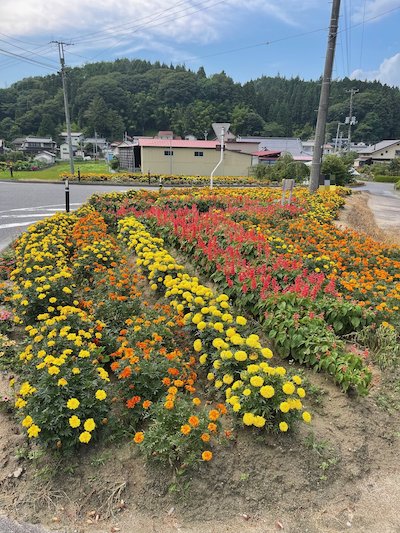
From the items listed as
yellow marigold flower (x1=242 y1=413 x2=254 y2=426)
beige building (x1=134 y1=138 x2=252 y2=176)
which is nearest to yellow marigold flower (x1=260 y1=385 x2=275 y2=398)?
yellow marigold flower (x1=242 y1=413 x2=254 y2=426)

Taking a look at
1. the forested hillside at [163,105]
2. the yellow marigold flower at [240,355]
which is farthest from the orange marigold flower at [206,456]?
the forested hillside at [163,105]

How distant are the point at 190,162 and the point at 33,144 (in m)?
61.3

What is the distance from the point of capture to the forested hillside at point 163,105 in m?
85.4

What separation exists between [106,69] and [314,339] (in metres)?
113

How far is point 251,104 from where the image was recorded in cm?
8981

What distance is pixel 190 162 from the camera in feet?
125

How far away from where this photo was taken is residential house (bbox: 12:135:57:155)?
277 ft

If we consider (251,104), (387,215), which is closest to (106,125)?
(251,104)

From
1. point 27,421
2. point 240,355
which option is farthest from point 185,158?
point 27,421

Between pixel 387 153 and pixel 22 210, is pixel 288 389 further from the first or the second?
pixel 387 153

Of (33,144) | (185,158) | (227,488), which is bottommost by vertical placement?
(227,488)

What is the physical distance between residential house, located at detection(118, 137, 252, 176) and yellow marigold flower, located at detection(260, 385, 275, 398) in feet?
119

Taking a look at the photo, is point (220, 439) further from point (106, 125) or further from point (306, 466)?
point (106, 125)

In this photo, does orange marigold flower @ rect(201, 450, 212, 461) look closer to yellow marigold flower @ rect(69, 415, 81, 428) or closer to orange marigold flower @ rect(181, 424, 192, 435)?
orange marigold flower @ rect(181, 424, 192, 435)
